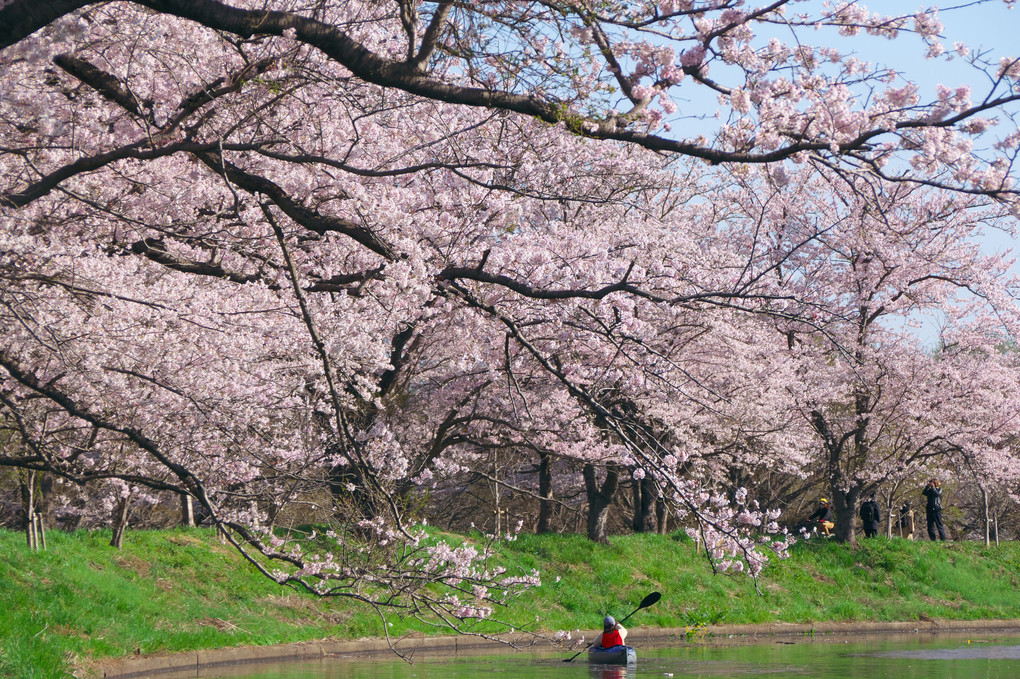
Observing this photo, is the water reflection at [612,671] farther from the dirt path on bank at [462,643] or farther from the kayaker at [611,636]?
the dirt path on bank at [462,643]

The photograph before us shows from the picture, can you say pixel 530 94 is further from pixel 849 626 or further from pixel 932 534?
pixel 932 534

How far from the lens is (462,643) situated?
1836cm

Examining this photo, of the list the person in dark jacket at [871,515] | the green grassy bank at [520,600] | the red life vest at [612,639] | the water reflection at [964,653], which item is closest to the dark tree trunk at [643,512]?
the green grassy bank at [520,600]

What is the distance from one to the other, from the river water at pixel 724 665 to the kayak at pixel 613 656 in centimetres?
23

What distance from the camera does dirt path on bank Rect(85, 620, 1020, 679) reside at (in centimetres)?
1288

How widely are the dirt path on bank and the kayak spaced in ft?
4.09

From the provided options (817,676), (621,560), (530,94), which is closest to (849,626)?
(621,560)

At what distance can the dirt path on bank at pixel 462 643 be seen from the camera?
12883 millimetres

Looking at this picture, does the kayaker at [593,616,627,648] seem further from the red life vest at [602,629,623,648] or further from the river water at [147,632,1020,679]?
the river water at [147,632,1020,679]

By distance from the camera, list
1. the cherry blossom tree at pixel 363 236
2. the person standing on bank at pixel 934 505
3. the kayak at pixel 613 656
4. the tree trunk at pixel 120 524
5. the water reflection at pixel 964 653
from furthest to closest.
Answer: the person standing on bank at pixel 934 505
the water reflection at pixel 964 653
the tree trunk at pixel 120 524
the kayak at pixel 613 656
the cherry blossom tree at pixel 363 236

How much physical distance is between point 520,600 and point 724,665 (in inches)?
225

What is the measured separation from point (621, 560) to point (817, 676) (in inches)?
392

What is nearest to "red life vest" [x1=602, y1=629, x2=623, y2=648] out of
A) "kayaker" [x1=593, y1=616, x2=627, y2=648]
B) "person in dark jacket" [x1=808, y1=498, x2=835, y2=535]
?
"kayaker" [x1=593, y1=616, x2=627, y2=648]

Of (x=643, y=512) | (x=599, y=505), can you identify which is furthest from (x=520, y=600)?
(x=643, y=512)
